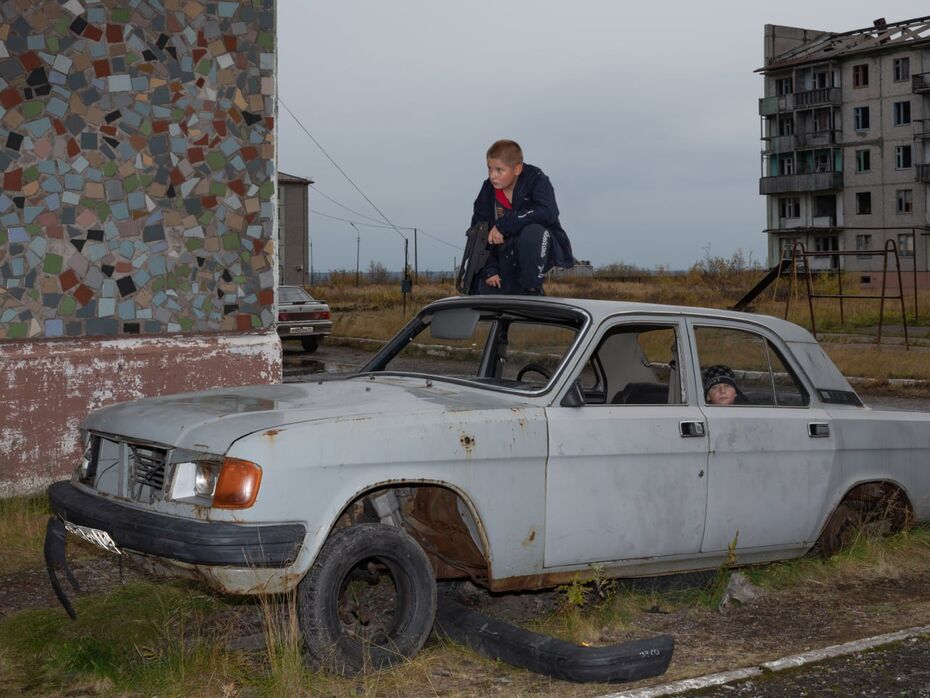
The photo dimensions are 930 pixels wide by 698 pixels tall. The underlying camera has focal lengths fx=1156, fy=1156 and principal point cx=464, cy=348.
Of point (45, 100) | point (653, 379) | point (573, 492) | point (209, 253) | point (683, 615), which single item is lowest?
point (683, 615)

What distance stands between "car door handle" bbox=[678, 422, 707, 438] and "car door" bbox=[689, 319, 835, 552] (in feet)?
0.18

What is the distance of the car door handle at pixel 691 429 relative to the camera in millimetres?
5488

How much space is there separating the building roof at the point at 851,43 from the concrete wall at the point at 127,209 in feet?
216

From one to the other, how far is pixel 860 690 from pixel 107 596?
3426mm

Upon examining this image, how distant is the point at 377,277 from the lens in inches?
3494

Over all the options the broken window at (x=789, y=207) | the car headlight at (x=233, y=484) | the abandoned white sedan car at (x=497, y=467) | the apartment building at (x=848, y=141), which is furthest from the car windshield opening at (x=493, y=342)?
the broken window at (x=789, y=207)

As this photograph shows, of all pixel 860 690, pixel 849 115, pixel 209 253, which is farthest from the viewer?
pixel 849 115

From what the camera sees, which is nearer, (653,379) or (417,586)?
(417,586)

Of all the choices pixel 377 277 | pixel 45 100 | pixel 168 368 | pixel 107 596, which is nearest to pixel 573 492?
pixel 107 596

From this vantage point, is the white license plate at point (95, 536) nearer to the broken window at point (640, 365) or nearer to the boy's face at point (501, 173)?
the broken window at point (640, 365)

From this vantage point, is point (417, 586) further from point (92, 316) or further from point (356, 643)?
point (92, 316)

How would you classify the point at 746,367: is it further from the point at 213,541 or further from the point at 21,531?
the point at 21,531

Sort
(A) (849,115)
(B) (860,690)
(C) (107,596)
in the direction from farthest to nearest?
(A) (849,115) < (C) (107,596) < (B) (860,690)

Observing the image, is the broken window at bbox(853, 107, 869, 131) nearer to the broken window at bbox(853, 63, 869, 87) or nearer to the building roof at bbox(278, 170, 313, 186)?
the broken window at bbox(853, 63, 869, 87)
